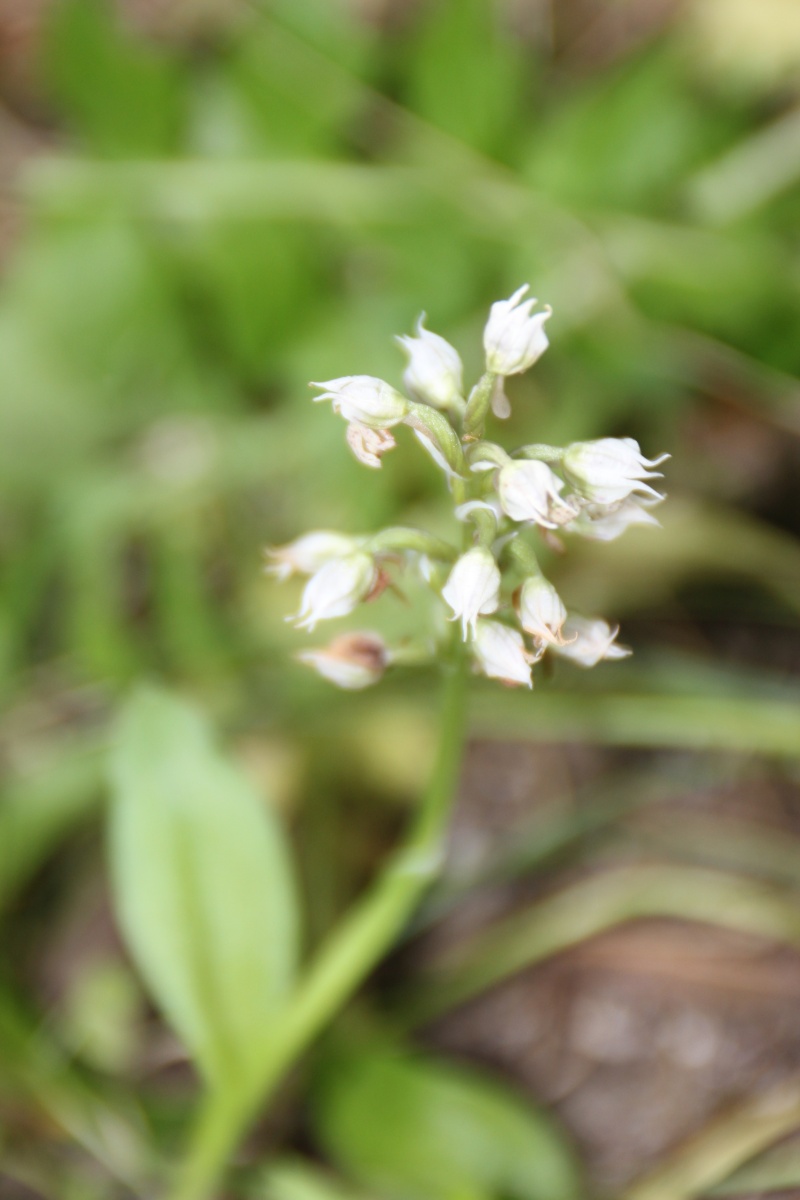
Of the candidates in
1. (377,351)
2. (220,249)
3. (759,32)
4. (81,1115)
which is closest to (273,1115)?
(81,1115)

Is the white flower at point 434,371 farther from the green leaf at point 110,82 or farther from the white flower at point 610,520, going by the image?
the green leaf at point 110,82

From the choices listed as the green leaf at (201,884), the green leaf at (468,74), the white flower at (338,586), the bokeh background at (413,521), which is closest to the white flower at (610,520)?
the white flower at (338,586)

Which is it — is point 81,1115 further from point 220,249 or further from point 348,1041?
point 220,249

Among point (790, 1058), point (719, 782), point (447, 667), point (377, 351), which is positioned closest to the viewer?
point (447, 667)

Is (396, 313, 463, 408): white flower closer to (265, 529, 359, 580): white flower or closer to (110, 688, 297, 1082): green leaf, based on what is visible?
(265, 529, 359, 580): white flower

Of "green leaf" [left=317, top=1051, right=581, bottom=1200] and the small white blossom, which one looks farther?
"green leaf" [left=317, top=1051, right=581, bottom=1200]

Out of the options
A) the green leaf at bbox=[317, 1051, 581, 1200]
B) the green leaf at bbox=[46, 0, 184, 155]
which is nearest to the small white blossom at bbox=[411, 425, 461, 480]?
the green leaf at bbox=[317, 1051, 581, 1200]

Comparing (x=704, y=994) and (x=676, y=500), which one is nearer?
(x=704, y=994)

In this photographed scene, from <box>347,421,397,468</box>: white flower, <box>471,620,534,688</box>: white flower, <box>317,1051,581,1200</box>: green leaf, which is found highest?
<box>347,421,397,468</box>: white flower
